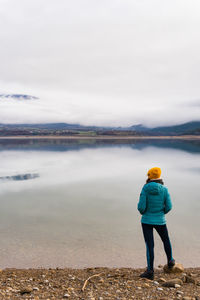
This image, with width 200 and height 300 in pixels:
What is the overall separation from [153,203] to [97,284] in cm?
195

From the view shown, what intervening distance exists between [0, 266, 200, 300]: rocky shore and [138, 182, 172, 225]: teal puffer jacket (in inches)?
47.9

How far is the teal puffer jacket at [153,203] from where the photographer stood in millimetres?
5695

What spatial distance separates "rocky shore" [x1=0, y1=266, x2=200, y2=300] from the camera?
4945mm

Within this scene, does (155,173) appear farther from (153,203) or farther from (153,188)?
(153,203)

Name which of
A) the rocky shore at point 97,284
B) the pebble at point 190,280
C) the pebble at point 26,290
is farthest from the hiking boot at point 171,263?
the pebble at point 26,290

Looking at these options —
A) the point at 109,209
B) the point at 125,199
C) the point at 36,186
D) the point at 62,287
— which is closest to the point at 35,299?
the point at 62,287

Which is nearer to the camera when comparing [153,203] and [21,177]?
[153,203]

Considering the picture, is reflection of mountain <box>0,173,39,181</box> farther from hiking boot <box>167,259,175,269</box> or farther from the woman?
the woman

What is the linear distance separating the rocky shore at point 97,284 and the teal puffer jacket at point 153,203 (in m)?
1.22

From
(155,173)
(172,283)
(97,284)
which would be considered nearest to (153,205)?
(155,173)

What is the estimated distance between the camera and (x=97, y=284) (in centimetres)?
555

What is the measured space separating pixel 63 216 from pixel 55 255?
3.82 m

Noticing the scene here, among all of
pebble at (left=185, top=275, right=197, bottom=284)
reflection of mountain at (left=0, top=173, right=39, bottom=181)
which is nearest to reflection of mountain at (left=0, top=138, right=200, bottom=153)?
reflection of mountain at (left=0, top=173, right=39, bottom=181)

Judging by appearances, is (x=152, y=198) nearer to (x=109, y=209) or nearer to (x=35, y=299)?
(x=35, y=299)
